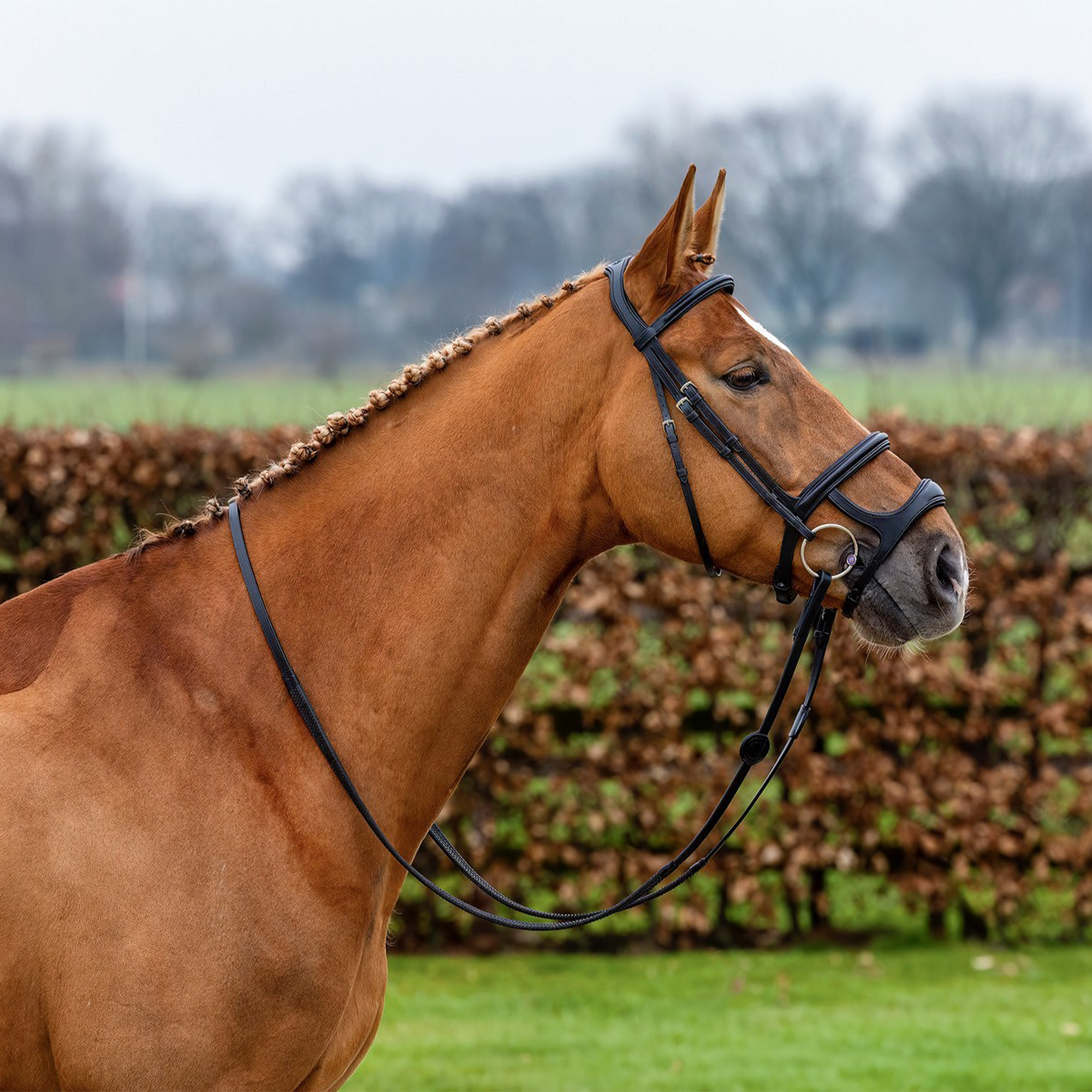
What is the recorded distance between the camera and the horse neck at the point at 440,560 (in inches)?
103

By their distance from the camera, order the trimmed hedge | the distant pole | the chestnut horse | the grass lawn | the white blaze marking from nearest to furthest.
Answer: the chestnut horse, the white blaze marking, the grass lawn, the trimmed hedge, the distant pole

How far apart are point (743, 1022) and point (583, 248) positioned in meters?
30.1

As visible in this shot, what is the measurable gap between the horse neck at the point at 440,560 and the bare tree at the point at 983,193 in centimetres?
4358

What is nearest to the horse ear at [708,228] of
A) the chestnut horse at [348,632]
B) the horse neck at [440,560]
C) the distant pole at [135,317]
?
the chestnut horse at [348,632]

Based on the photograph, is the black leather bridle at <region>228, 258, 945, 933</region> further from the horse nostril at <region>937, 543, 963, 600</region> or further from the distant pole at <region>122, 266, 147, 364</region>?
the distant pole at <region>122, 266, 147, 364</region>

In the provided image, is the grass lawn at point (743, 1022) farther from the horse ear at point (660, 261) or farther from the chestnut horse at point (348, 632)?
the horse ear at point (660, 261)

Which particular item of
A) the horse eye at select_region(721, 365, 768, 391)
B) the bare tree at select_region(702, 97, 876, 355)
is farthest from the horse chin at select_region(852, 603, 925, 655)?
the bare tree at select_region(702, 97, 876, 355)

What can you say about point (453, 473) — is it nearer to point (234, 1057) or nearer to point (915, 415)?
point (234, 1057)

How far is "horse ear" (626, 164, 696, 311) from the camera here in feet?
8.56

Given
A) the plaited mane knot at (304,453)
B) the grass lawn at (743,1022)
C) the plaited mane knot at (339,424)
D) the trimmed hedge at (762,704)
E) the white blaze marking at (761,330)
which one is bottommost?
the grass lawn at (743,1022)

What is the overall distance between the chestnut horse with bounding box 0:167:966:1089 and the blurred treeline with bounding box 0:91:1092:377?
6454 mm

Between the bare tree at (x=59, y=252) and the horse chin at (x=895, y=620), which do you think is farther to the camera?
the bare tree at (x=59, y=252)

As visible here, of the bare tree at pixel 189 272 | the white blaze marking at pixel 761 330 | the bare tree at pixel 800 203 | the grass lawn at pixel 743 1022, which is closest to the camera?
the white blaze marking at pixel 761 330

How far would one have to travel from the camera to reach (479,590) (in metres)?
2.62
